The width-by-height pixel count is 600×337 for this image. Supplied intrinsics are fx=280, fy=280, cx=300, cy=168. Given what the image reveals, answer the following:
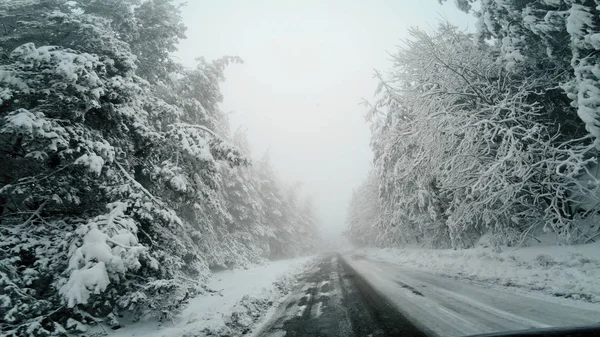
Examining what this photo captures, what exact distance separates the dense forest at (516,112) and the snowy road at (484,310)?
4015 millimetres

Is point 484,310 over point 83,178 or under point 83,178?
under

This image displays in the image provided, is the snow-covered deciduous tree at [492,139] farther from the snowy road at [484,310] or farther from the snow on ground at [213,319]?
the snow on ground at [213,319]

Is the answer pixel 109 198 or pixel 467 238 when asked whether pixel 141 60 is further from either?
pixel 467 238

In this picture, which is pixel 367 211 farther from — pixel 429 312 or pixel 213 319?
pixel 213 319

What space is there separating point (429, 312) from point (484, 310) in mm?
1127

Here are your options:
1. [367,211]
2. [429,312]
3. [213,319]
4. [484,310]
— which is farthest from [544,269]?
[367,211]

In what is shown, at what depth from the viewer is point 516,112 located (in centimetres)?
1039

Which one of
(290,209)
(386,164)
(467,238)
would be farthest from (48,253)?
(290,209)

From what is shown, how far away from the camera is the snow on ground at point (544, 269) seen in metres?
6.68

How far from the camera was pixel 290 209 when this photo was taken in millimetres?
46094

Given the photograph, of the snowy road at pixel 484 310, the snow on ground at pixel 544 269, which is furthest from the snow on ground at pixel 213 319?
the snow on ground at pixel 544 269

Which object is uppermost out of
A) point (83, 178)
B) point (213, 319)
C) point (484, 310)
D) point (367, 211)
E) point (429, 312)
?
point (83, 178)

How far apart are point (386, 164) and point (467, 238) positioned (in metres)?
6.80

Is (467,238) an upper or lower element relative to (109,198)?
lower
